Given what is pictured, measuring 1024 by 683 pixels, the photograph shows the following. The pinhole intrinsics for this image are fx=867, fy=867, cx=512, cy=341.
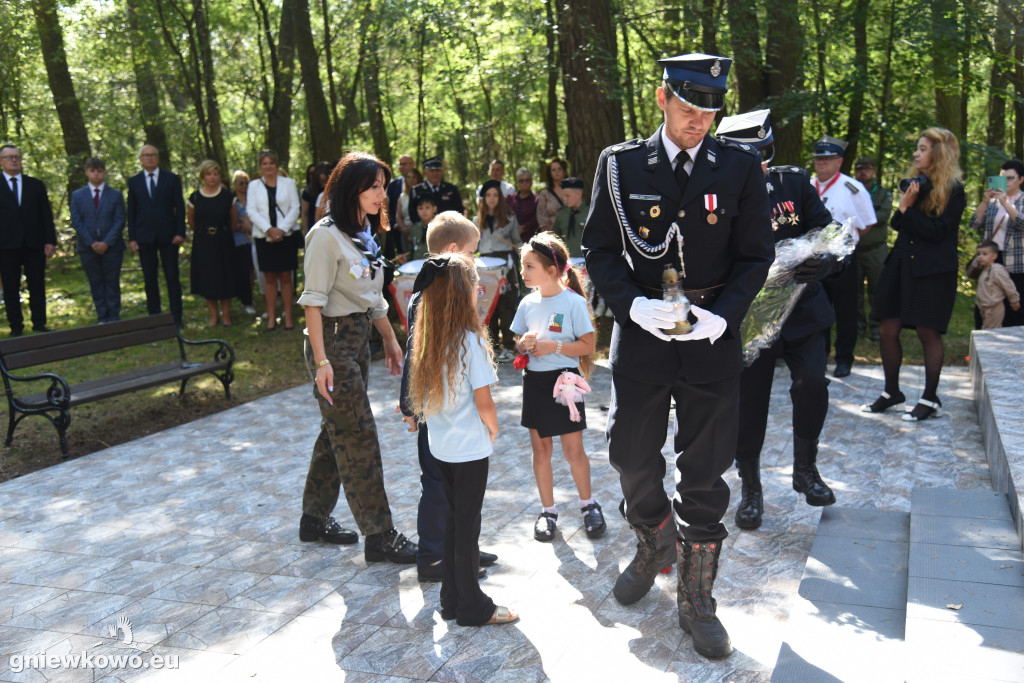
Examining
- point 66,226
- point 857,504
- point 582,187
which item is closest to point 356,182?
point 857,504

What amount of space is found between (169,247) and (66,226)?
30.4 ft

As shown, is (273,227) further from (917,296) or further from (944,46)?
(944,46)

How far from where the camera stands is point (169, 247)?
37.4ft

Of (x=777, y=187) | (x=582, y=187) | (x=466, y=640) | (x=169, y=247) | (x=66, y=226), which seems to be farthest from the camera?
(x=66, y=226)

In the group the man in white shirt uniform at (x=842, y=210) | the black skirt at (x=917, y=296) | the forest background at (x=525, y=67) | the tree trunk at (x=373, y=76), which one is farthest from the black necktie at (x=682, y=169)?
the tree trunk at (x=373, y=76)

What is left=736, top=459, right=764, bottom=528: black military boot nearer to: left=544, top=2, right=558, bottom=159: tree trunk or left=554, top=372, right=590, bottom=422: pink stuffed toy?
left=554, top=372, right=590, bottom=422: pink stuffed toy

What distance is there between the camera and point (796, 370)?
4.86 metres

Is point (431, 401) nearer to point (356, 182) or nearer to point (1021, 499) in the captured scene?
point (356, 182)

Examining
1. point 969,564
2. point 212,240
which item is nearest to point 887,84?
point 212,240

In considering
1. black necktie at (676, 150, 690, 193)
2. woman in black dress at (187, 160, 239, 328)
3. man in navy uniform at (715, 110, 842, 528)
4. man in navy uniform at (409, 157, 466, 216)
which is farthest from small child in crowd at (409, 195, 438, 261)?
black necktie at (676, 150, 690, 193)

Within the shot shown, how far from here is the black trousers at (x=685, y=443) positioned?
11.5 feet

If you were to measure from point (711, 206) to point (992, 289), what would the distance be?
19.6 feet

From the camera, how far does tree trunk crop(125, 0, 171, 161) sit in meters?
14.2

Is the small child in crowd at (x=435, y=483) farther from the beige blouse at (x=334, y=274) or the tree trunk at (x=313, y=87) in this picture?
the tree trunk at (x=313, y=87)
